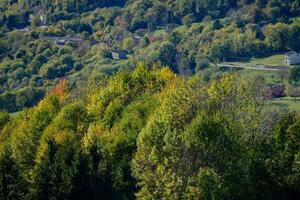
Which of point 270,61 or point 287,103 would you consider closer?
point 287,103

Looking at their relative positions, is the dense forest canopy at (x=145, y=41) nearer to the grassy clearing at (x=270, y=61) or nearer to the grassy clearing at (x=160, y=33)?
the grassy clearing at (x=160, y=33)

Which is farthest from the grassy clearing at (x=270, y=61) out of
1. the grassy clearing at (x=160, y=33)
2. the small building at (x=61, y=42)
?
the small building at (x=61, y=42)

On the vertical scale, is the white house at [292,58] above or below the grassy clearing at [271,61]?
above

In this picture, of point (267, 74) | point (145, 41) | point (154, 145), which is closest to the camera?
point (154, 145)

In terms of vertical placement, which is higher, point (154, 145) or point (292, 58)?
point (154, 145)

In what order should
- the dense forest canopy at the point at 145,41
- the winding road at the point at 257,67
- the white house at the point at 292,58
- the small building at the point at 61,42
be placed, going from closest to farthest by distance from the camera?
the winding road at the point at 257,67 → the white house at the point at 292,58 → the dense forest canopy at the point at 145,41 → the small building at the point at 61,42

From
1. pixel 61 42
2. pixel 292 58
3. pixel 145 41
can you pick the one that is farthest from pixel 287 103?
pixel 61 42

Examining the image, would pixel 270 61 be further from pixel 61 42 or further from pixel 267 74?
pixel 61 42

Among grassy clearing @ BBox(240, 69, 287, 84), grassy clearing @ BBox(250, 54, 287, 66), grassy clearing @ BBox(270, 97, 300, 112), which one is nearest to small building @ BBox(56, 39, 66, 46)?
grassy clearing @ BBox(250, 54, 287, 66)

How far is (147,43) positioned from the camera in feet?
587

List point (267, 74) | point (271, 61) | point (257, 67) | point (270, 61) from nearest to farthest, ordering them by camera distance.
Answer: point (267, 74), point (257, 67), point (271, 61), point (270, 61)

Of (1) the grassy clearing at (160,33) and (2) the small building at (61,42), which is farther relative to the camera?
(1) the grassy clearing at (160,33)

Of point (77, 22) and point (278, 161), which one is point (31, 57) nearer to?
point (77, 22)

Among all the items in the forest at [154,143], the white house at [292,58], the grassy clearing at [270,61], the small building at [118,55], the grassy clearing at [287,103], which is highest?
the forest at [154,143]
